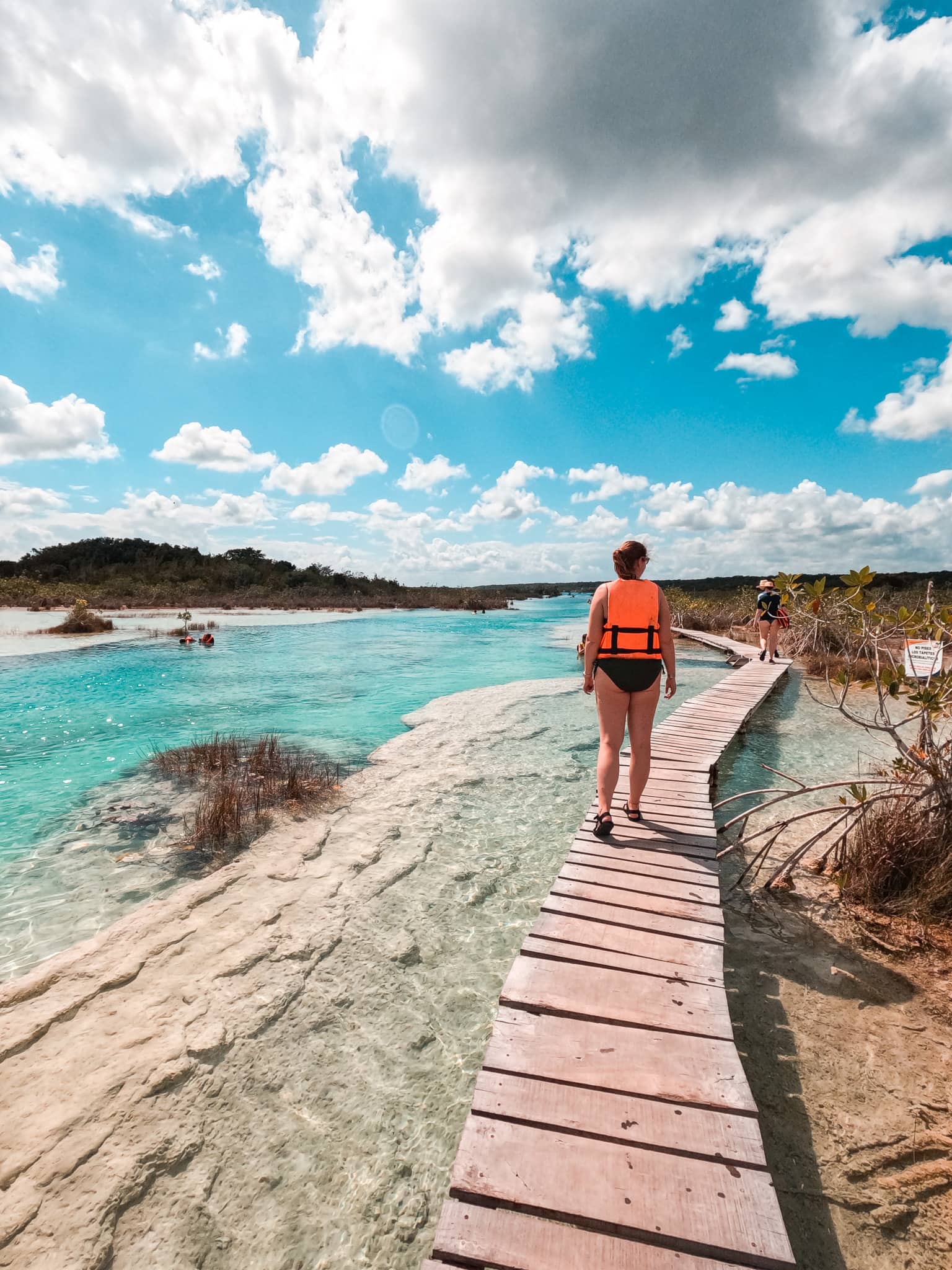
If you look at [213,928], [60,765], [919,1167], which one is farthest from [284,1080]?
[60,765]

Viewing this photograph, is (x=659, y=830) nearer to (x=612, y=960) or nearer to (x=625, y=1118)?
(x=612, y=960)

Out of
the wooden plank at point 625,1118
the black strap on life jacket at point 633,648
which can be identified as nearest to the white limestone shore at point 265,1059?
the wooden plank at point 625,1118

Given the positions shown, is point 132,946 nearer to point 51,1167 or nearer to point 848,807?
point 51,1167

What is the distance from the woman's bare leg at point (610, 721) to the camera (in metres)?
4.52

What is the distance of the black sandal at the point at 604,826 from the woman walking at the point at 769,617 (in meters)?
11.0

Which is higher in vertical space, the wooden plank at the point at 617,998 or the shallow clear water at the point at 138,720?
the wooden plank at the point at 617,998

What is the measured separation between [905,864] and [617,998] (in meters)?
2.79

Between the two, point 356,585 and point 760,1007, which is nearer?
point 760,1007

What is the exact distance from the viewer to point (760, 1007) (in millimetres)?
3381

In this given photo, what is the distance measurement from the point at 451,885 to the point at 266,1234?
278 cm

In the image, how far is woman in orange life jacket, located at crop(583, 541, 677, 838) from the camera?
14.3ft

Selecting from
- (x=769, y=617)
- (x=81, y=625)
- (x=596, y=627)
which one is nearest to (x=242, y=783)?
(x=596, y=627)

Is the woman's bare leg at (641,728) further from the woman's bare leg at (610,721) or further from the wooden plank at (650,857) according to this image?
the wooden plank at (650,857)

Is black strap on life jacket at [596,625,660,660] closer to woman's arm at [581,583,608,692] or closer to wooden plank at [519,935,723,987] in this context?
woman's arm at [581,583,608,692]
